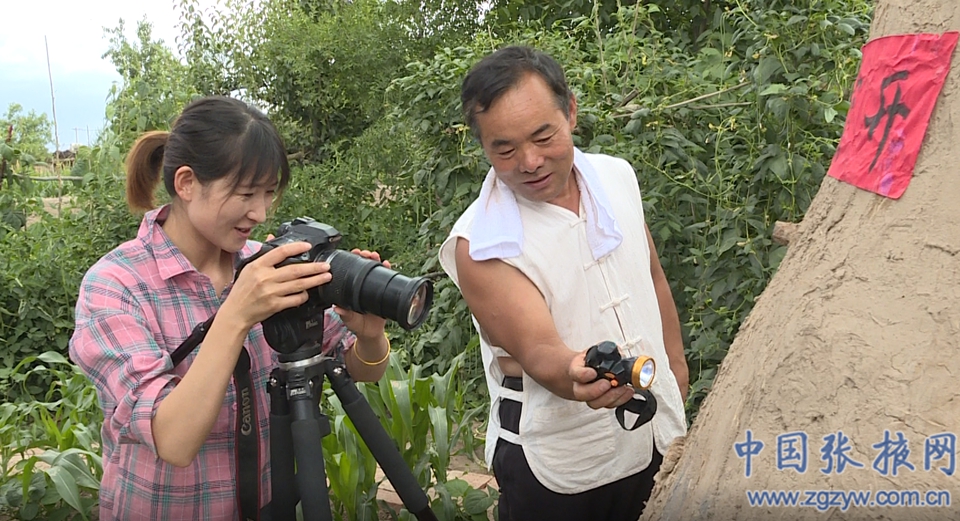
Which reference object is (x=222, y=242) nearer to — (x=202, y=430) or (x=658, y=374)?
(x=202, y=430)

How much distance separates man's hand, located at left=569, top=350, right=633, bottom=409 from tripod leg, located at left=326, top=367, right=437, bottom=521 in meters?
0.41

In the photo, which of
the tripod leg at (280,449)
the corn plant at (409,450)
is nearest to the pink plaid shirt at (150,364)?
the tripod leg at (280,449)

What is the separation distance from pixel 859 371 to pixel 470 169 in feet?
8.75

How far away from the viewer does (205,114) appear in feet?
5.98

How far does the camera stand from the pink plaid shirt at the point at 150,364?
166 cm

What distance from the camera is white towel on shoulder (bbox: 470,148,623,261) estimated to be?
1.84m

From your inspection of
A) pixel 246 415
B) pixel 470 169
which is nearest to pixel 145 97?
pixel 470 169

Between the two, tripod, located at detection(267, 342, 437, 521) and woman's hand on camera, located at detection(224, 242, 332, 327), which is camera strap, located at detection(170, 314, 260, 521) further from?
woman's hand on camera, located at detection(224, 242, 332, 327)

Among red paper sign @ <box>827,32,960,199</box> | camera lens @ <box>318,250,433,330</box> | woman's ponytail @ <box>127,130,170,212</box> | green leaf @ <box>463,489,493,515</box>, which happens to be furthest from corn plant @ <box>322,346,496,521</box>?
red paper sign @ <box>827,32,960,199</box>

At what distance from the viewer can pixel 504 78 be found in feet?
6.09

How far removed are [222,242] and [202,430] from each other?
0.40 m

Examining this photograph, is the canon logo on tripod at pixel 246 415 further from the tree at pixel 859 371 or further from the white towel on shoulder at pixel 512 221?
the tree at pixel 859 371

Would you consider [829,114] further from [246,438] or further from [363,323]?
[246,438]

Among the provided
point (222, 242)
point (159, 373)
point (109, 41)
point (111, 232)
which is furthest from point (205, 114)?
point (109, 41)
